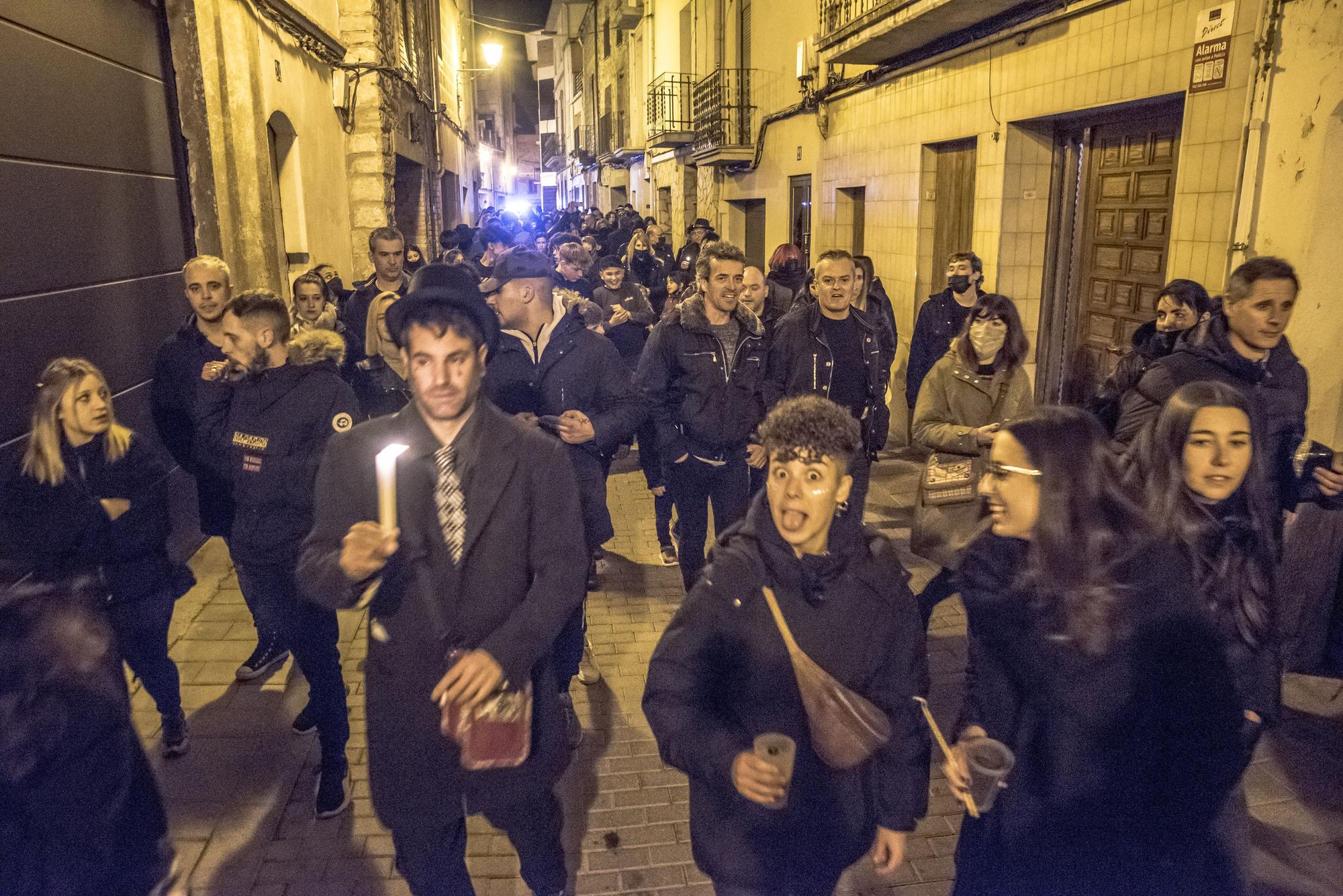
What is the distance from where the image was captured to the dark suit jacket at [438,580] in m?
2.44

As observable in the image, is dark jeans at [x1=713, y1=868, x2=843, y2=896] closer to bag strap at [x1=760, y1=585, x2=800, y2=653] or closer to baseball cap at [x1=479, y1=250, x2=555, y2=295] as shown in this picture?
bag strap at [x1=760, y1=585, x2=800, y2=653]

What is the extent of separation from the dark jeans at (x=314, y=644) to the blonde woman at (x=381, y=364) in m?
2.32

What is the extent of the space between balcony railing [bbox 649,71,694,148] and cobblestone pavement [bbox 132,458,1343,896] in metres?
17.1

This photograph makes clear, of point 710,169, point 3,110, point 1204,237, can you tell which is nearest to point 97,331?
point 3,110

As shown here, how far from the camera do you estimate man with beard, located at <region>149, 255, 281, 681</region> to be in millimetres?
4672

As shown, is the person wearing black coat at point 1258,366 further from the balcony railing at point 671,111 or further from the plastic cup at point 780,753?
the balcony railing at point 671,111

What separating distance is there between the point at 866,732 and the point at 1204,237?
17.2 feet

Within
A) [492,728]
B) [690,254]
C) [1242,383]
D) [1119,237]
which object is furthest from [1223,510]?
[690,254]

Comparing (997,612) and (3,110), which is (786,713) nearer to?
(997,612)

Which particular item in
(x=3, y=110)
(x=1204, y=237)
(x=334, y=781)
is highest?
(x=3, y=110)

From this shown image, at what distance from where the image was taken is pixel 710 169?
65.1 ft

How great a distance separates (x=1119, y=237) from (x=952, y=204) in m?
2.58

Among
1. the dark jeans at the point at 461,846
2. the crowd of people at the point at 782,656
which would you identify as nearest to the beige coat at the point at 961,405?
the crowd of people at the point at 782,656

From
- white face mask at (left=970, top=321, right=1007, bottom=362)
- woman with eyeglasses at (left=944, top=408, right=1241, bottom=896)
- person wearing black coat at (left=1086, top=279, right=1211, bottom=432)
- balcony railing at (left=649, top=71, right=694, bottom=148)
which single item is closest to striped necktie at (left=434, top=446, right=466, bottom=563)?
woman with eyeglasses at (left=944, top=408, right=1241, bottom=896)
